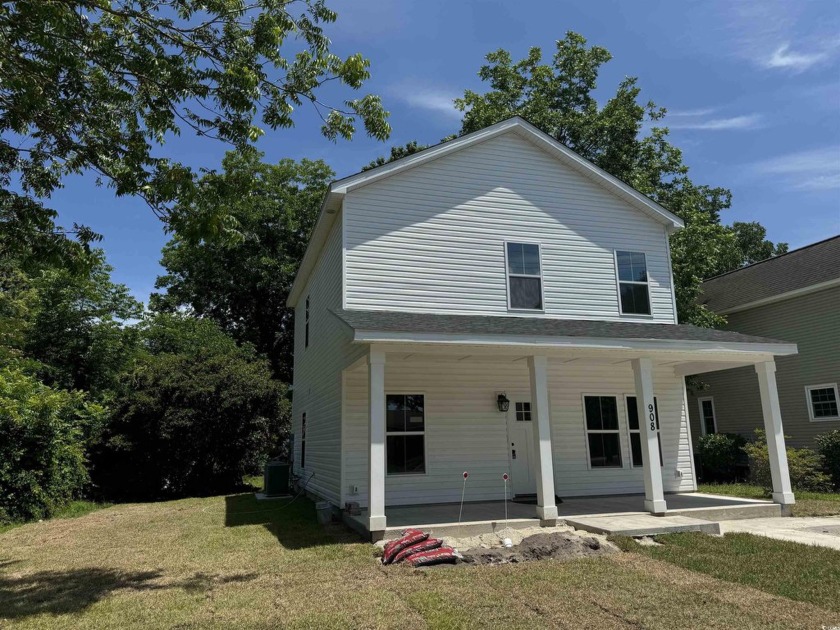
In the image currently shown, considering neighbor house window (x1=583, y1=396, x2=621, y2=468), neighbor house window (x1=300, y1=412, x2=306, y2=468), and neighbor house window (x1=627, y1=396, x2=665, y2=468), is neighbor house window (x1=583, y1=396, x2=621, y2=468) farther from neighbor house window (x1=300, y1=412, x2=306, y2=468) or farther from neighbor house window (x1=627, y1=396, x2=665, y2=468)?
neighbor house window (x1=300, y1=412, x2=306, y2=468)

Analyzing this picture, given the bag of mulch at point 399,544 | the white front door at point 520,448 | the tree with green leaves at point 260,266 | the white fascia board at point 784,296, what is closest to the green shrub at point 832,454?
the white fascia board at point 784,296

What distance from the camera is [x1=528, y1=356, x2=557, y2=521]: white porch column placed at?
9.13 metres

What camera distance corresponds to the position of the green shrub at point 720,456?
680 inches

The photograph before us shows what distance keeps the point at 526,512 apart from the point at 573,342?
3139 millimetres

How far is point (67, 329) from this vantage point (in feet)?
67.5

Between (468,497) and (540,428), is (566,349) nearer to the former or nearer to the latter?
(540,428)

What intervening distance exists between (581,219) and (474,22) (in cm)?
528

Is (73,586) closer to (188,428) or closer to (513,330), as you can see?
(513,330)

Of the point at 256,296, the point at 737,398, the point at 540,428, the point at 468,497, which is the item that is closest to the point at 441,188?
the point at 540,428

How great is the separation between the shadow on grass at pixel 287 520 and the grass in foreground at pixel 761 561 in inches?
176

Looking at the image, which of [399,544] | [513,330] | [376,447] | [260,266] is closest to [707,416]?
Answer: [513,330]

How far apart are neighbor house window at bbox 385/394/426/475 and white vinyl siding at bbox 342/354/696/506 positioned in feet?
0.40

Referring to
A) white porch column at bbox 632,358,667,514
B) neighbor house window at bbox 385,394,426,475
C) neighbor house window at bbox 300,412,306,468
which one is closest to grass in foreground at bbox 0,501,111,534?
neighbor house window at bbox 300,412,306,468

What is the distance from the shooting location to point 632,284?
13.3m
